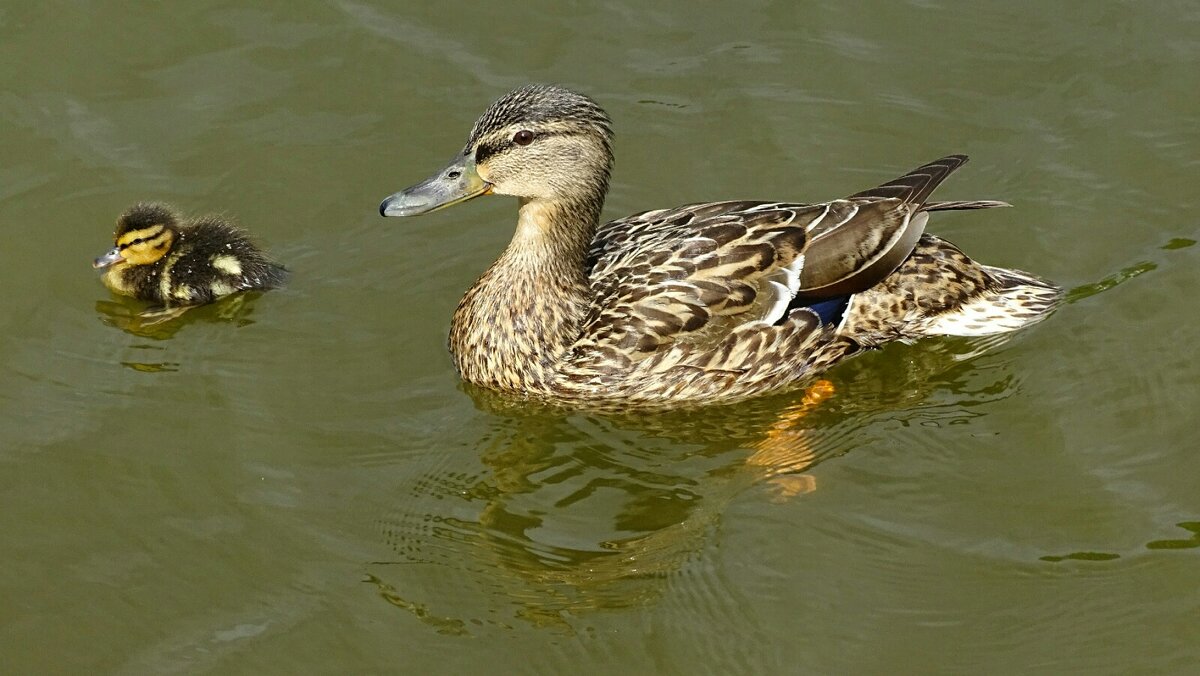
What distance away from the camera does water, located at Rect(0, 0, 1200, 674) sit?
190 inches

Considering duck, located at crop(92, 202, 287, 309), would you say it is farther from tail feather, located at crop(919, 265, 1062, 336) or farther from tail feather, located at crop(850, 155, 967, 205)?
tail feather, located at crop(919, 265, 1062, 336)

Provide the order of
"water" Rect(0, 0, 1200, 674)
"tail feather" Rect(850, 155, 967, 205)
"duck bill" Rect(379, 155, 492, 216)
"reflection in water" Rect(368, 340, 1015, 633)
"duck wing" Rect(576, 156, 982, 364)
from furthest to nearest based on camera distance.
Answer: "tail feather" Rect(850, 155, 967, 205)
"duck wing" Rect(576, 156, 982, 364)
"duck bill" Rect(379, 155, 492, 216)
"reflection in water" Rect(368, 340, 1015, 633)
"water" Rect(0, 0, 1200, 674)

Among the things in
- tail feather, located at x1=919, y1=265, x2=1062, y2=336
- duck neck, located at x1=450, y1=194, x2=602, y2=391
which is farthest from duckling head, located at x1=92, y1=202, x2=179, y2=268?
tail feather, located at x1=919, y1=265, x2=1062, y2=336

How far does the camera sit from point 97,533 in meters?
5.11

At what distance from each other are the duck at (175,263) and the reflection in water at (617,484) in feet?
4.19

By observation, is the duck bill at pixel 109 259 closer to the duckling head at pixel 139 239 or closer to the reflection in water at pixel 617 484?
the duckling head at pixel 139 239

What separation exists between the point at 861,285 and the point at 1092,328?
1073 millimetres

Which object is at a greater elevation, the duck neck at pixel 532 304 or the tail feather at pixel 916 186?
the tail feather at pixel 916 186

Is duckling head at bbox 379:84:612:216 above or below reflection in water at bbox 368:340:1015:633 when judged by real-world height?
above

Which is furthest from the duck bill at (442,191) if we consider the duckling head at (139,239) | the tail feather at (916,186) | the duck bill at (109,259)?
the tail feather at (916,186)

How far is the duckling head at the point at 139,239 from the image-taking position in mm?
6281

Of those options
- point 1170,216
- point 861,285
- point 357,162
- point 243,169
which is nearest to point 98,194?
point 243,169

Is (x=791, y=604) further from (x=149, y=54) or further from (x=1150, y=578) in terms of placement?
(x=149, y=54)

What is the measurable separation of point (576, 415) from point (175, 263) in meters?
1.96
